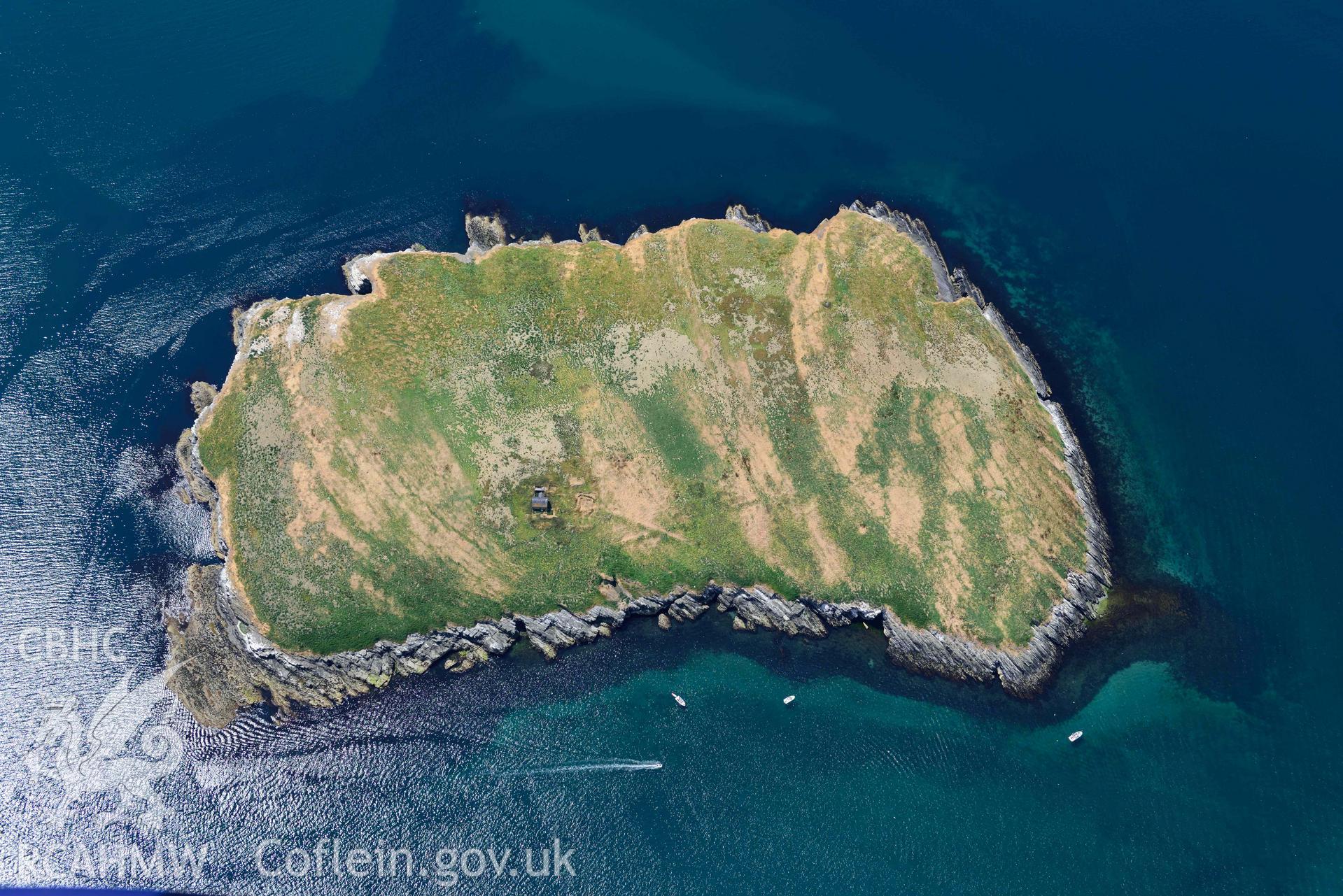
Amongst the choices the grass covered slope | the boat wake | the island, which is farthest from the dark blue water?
the grass covered slope

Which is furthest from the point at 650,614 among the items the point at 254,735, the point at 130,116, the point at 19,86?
the point at 19,86

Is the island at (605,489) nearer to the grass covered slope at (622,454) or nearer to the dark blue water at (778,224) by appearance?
the grass covered slope at (622,454)

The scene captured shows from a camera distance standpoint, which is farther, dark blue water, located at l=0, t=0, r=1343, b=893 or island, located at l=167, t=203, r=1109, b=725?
island, located at l=167, t=203, r=1109, b=725

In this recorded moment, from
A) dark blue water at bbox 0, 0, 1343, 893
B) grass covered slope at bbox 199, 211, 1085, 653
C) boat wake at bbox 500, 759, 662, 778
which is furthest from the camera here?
grass covered slope at bbox 199, 211, 1085, 653

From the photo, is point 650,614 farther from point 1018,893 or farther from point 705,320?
point 1018,893

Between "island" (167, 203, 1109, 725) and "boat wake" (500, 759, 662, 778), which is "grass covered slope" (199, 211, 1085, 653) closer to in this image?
"island" (167, 203, 1109, 725)
